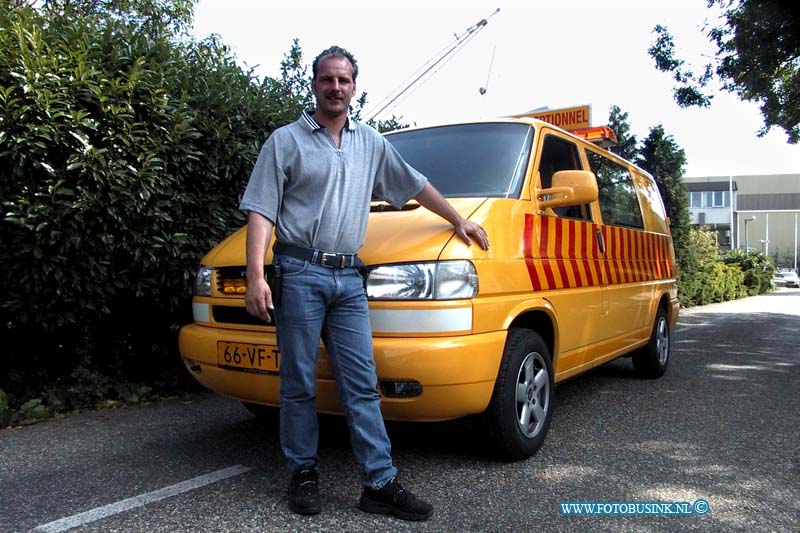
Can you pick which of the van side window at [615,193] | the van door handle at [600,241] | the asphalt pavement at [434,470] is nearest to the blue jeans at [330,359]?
the asphalt pavement at [434,470]

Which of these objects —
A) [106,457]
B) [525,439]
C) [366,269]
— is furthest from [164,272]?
[525,439]

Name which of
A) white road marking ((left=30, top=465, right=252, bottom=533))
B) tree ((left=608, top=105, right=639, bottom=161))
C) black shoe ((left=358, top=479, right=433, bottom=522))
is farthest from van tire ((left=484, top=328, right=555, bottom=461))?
tree ((left=608, top=105, right=639, bottom=161))

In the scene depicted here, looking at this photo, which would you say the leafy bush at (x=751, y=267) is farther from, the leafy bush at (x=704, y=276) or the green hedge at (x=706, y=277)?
the leafy bush at (x=704, y=276)

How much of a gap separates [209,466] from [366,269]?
1401 millimetres

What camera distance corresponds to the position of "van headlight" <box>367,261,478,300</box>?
2973 millimetres

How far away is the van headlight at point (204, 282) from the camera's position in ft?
11.7

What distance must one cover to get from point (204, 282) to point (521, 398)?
182cm

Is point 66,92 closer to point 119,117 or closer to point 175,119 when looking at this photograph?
point 119,117

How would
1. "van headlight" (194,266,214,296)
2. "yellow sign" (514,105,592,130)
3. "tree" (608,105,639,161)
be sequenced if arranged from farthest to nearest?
1. "tree" (608,105,639,161)
2. "yellow sign" (514,105,592,130)
3. "van headlight" (194,266,214,296)

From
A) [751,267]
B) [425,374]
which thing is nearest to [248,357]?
[425,374]

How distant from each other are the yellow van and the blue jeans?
17 cm

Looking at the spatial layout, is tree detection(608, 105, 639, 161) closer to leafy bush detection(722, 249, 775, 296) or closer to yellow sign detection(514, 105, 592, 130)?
yellow sign detection(514, 105, 592, 130)

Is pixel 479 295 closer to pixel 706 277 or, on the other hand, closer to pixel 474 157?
pixel 474 157

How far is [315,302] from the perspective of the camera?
2742mm
